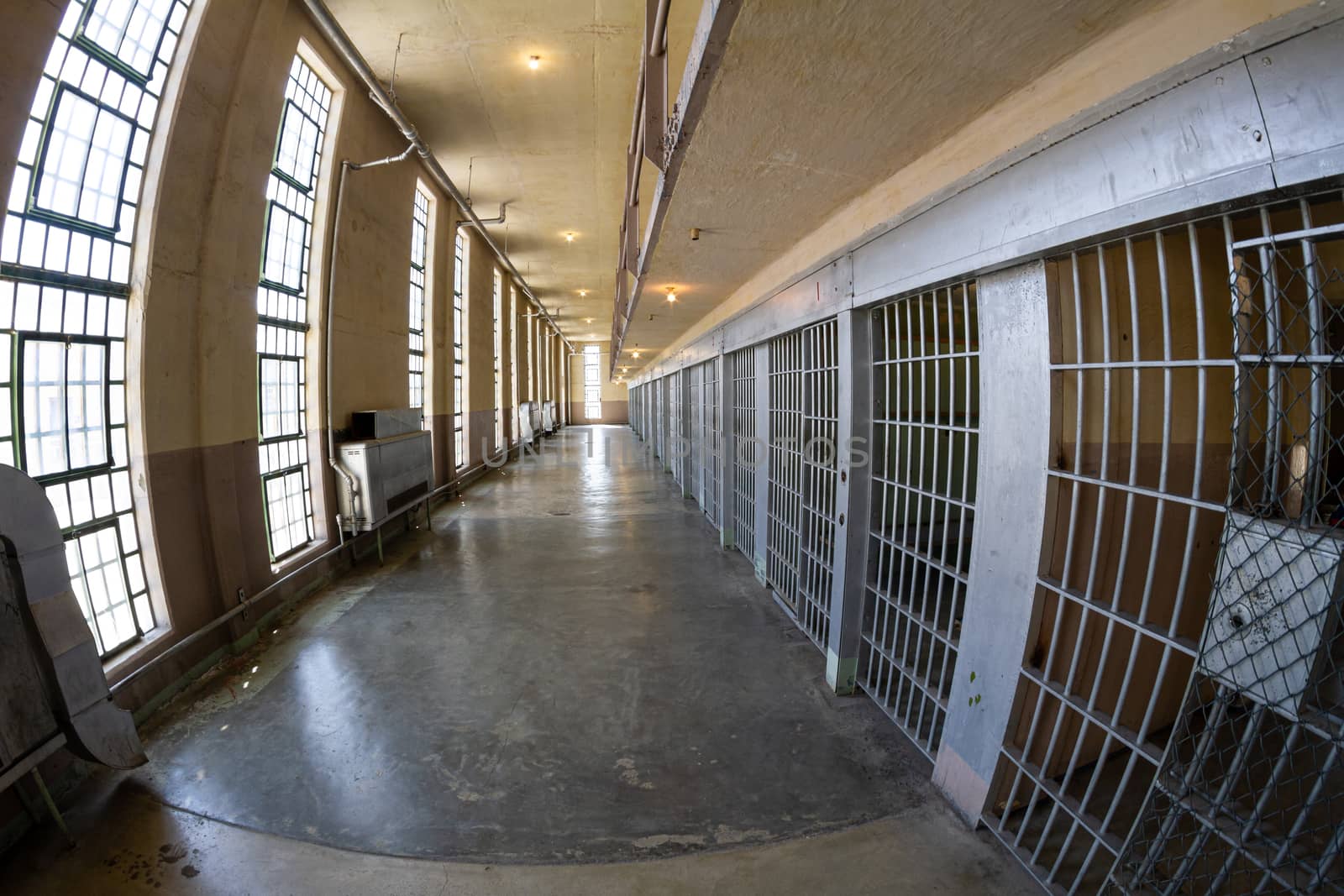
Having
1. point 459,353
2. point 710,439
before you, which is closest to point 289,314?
point 710,439

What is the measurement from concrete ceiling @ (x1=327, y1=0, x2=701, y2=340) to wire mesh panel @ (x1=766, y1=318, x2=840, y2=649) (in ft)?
13.3

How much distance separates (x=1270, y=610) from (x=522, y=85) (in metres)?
8.48

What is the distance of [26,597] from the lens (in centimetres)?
265

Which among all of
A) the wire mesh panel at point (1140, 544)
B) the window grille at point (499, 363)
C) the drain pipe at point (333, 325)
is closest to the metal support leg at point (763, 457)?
the wire mesh panel at point (1140, 544)

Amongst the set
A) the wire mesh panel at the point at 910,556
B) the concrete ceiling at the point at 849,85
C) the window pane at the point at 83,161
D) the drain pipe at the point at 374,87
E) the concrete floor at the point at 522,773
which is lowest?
the concrete floor at the point at 522,773

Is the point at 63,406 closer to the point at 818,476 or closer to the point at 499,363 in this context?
the point at 818,476

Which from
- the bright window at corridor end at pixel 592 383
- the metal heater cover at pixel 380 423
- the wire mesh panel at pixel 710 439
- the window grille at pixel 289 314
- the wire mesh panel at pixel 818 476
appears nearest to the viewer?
the wire mesh panel at pixel 818 476

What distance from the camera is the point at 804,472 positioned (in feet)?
16.5

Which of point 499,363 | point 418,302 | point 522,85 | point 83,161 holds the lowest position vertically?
point 83,161

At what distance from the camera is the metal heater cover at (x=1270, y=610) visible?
1.55 m

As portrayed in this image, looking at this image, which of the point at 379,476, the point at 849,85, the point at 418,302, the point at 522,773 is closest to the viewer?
the point at 849,85

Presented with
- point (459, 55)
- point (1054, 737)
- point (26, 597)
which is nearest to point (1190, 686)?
point (1054, 737)

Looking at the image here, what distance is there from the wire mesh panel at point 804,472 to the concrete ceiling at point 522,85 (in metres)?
4.06

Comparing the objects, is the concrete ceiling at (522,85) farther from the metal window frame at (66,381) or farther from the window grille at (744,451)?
the metal window frame at (66,381)
